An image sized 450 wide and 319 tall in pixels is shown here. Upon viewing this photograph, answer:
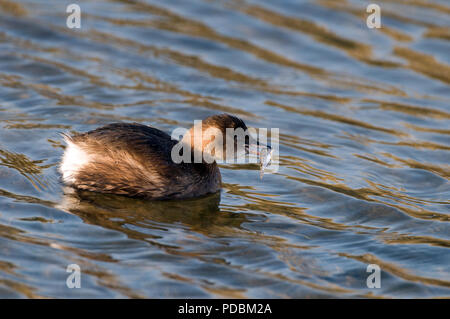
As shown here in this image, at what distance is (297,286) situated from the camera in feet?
18.6

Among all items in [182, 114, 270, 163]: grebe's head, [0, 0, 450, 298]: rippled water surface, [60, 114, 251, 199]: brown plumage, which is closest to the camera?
[0, 0, 450, 298]: rippled water surface

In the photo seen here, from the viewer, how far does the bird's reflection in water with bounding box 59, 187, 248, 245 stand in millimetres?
6458

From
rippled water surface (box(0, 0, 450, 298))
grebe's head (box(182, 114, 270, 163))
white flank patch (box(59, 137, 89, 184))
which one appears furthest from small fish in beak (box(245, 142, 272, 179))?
white flank patch (box(59, 137, 89, 184))

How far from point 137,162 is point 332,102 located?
13.4ft

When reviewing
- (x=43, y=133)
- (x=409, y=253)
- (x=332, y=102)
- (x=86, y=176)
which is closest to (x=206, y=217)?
(x=86, y=176)

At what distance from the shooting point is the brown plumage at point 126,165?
271 inches

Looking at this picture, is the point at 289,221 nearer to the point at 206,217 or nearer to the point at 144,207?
the point at 206,217

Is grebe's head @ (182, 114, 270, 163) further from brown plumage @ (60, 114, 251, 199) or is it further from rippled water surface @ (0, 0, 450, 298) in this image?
rippled water surface @ (0, 0, 450, 298)

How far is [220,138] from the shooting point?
7.21 meters

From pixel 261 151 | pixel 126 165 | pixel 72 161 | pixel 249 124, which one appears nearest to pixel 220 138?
pixel 261 151

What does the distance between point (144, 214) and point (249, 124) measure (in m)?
2.96

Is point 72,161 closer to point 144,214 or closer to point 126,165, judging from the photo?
point 126,165

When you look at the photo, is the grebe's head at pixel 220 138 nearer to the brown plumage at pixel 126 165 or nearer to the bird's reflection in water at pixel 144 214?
the brown plumage at pixel 126 165

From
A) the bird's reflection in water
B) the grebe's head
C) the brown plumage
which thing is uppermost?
the grebe's head
